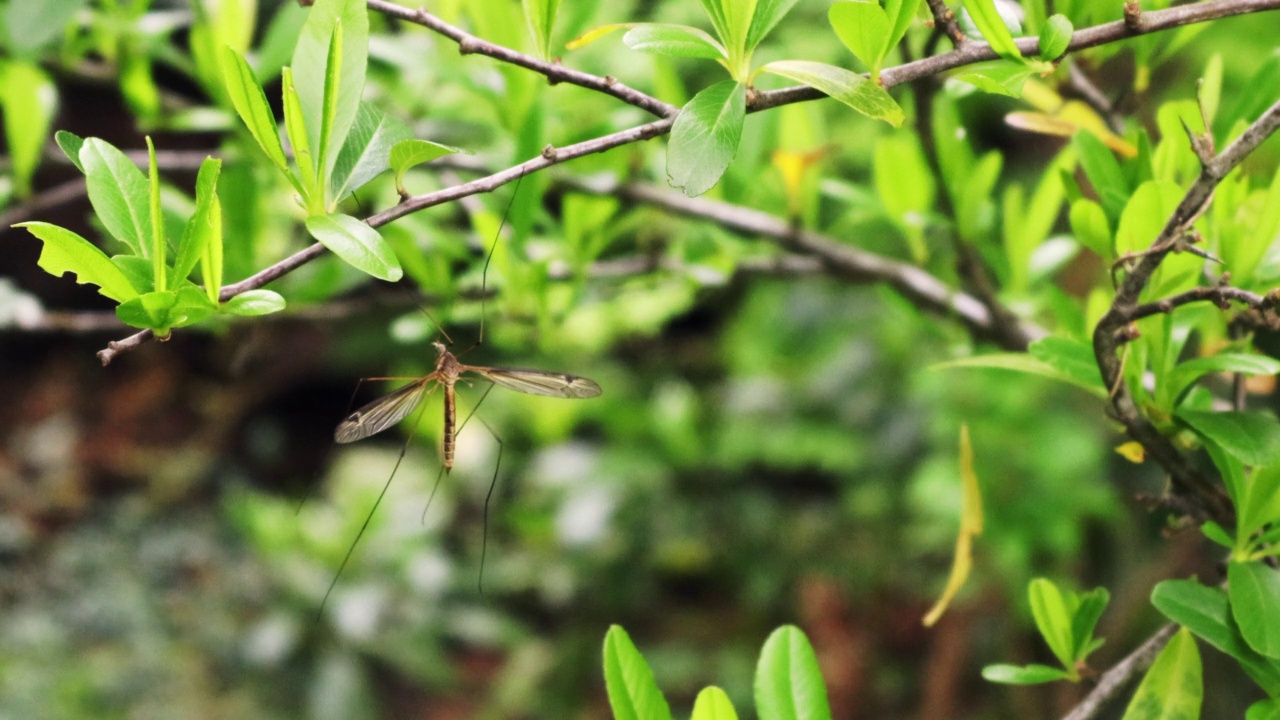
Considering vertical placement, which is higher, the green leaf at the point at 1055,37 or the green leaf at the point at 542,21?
the green leaf at the point at 1055,37

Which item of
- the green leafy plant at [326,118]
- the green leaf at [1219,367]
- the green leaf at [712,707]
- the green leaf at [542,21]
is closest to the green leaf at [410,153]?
the green leafy plant at [326,118]

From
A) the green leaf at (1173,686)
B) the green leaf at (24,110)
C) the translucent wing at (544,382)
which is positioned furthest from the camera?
the green leaf at (24,110)

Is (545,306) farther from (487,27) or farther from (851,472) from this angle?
(851,472)

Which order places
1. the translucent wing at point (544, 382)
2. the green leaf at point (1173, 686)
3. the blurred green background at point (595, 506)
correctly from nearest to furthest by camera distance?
1. the green leaf at point (1173, 686)
2. the translucent wing at point (544, 382)
3. the blurred green background at point (595, 506)

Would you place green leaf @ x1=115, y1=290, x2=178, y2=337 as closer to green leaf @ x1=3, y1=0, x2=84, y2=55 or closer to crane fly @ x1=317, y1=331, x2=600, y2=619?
crane fly @ x1=317, y1=331, x2=600, y2=619

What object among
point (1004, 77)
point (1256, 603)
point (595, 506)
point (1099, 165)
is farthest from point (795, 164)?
point (595, 506)

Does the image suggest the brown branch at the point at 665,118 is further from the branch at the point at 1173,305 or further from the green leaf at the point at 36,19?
the green leaf at the point at 36,19

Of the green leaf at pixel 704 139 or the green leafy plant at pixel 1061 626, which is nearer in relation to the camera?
the green leaf at pixel 704 139

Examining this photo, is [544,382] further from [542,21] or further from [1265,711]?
[1265,711]

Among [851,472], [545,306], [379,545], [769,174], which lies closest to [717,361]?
[851,472]
